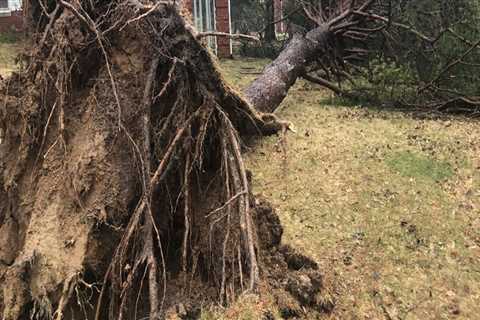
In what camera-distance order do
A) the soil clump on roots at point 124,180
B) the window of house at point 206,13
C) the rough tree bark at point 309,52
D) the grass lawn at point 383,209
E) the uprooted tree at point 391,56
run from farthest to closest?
the window of house at point 206,13 → the uprooted tree at point 391,56 → the rough tree bark at point 309,52 → the grass lawn at point 383,209 → the soil clump on roots at point 124,180

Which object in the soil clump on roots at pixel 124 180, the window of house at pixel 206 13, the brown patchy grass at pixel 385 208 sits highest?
the window of house at pixel 206 13

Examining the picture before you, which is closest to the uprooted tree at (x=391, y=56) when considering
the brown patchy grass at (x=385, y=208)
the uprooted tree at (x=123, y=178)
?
the brown patchy grass at (x=385, y=208)

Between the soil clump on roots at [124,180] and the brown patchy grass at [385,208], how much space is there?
0.64 metres

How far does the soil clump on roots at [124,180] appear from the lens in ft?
11.8

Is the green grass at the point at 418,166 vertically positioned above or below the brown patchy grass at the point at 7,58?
below

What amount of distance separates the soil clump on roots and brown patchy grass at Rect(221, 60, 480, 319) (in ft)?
2.10

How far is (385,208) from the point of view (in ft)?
17.6

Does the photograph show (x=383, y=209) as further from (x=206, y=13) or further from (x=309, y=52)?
(x=206, y=13)

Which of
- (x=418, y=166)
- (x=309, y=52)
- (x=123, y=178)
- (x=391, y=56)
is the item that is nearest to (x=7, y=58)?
(x=309, y=52)

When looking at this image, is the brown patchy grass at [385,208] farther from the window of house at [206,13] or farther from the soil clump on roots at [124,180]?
the window of house at [206,13]

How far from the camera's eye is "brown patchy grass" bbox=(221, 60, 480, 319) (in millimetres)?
4340

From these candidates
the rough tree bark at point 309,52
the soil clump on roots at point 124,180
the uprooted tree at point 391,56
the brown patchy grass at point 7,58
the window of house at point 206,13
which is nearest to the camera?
the soil clump on roots at point 124,180

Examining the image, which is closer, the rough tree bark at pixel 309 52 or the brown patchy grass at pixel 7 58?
the rough tree bark at pixel 309 52

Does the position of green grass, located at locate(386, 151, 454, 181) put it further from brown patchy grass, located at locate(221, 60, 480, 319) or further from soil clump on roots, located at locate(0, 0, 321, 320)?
soil clump on roots, located at locate(0, 0, 321, 320)
